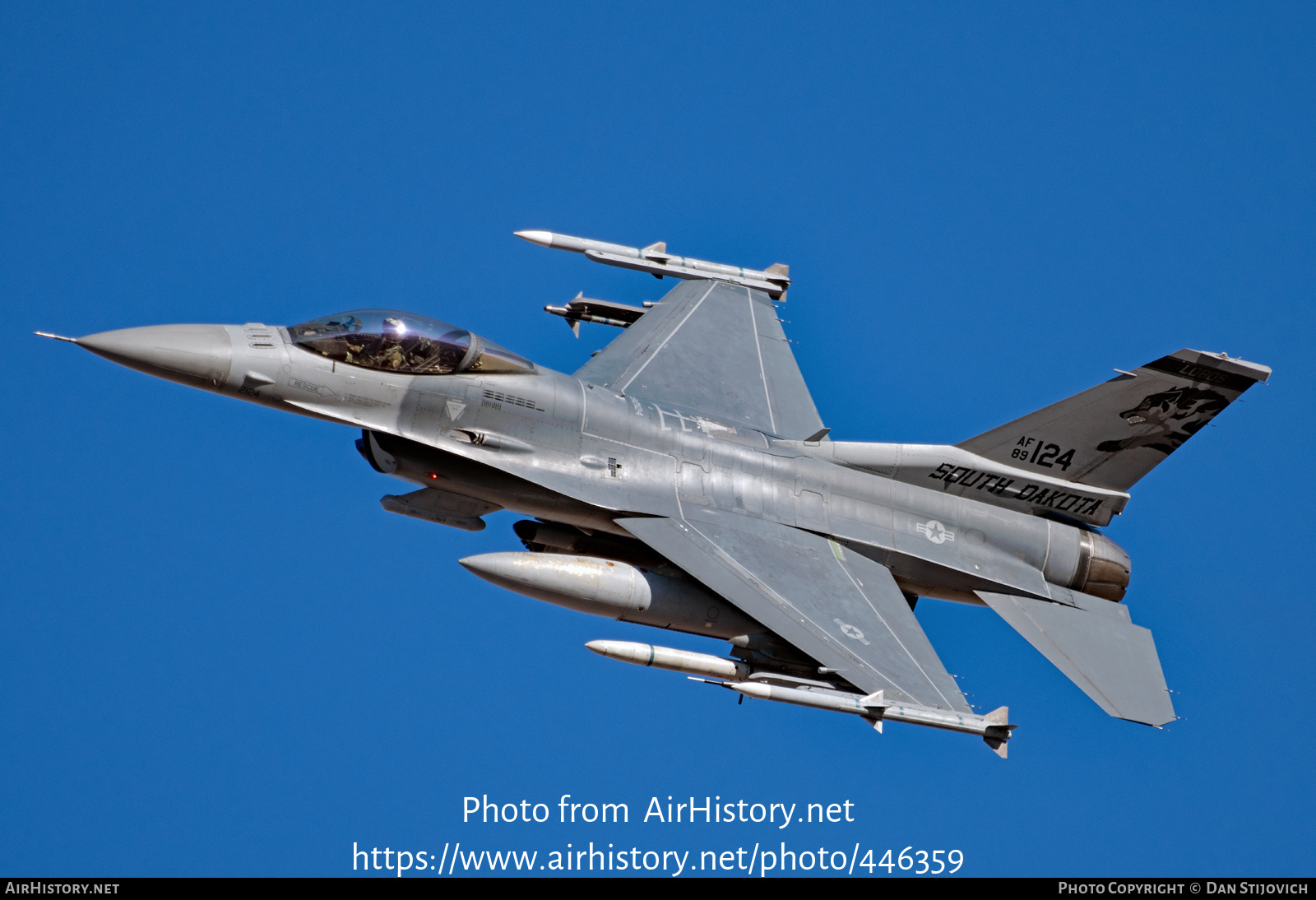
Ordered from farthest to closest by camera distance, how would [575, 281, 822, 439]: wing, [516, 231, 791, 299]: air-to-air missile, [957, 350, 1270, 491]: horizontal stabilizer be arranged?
1. [516, 231, 791, 299]: air-to-air missile
2. [575, 281, 822, 439]: wing
3. [957, 350, 1270, 491]: horizontal stabilizer

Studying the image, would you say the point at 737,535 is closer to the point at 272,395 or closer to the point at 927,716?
the point at 927,716

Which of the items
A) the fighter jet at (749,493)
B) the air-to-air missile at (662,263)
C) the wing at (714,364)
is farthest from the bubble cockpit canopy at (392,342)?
the air-to-air missile at (662,263)

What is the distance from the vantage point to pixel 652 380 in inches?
831

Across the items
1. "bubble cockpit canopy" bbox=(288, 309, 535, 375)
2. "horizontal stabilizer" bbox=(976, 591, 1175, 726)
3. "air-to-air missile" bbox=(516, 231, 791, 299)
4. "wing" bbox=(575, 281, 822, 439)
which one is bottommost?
"horizontal stabilizer" bbox=(976, 591, 1175, 726)

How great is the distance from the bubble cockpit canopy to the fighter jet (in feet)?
0.10

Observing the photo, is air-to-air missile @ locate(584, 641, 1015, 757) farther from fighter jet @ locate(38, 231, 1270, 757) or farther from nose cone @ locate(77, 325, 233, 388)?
nose cone @ locate(77, 325, 233, 388)

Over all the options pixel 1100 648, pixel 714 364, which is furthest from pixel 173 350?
pixel 1100 648

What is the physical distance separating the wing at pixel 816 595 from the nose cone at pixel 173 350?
527 cm

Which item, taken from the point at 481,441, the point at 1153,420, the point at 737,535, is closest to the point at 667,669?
the point at 737,535

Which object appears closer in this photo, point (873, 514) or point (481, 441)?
point (481, 441)

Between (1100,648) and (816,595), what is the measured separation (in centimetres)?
398

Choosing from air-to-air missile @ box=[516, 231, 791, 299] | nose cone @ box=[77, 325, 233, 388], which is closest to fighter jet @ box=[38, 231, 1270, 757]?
nose cone @ box=[77, 325, 233, 388]

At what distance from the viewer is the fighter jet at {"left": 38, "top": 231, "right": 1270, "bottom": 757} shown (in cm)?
1750

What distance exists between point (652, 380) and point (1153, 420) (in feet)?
23.0
